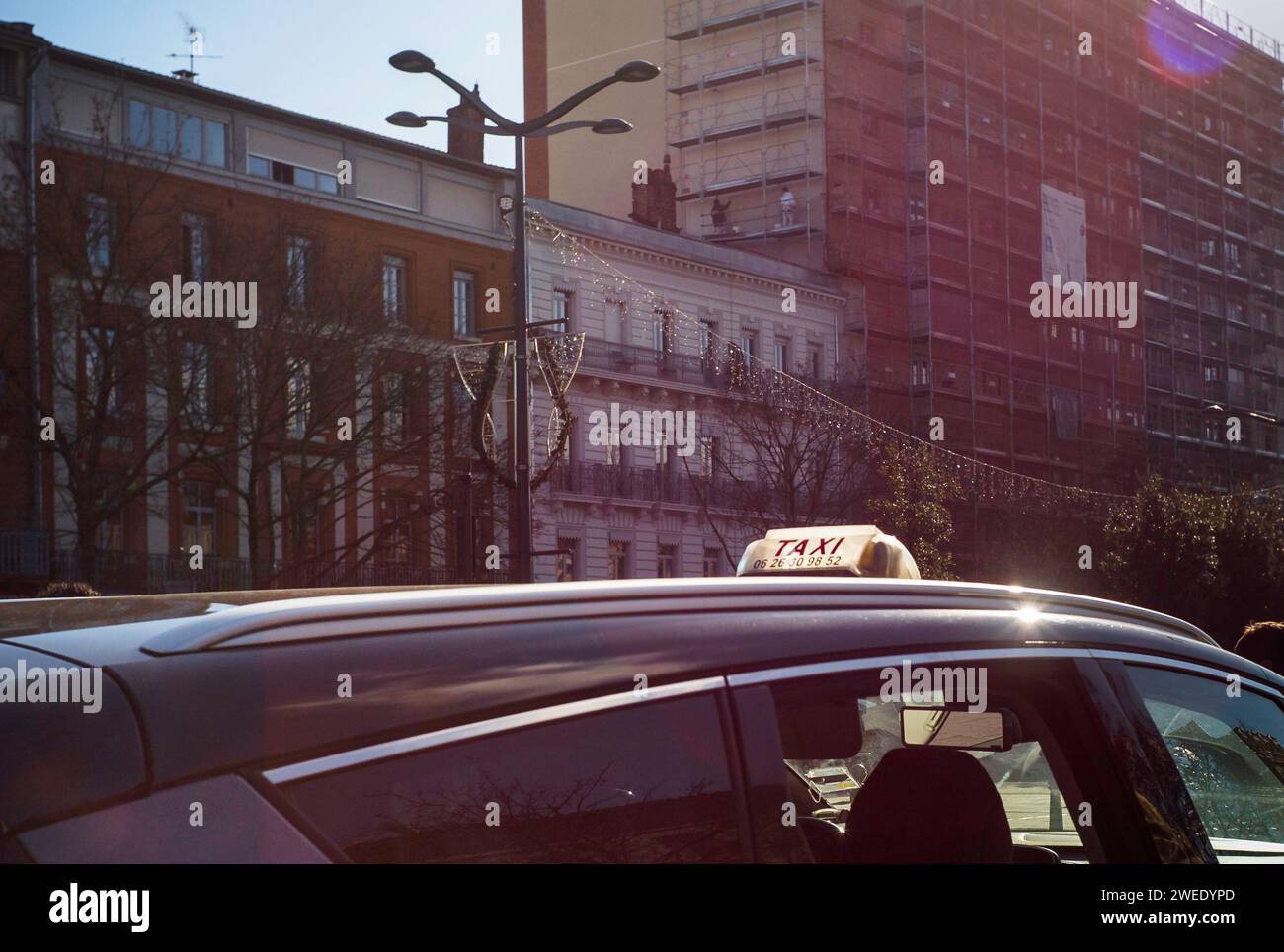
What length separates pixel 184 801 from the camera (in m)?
1.50

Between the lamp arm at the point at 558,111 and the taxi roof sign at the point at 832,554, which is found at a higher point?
the lamp arm at the point at 558,111

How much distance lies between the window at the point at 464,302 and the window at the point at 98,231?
13.9m

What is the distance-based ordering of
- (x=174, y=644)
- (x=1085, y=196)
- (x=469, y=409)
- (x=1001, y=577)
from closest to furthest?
(x=174, y=644) → (x=469, y=409) → (x=1001, y=577) → (x=1085, y=196)

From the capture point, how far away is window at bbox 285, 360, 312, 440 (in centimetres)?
3309

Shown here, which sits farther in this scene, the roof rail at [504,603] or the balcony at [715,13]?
the balcony at [715,13]

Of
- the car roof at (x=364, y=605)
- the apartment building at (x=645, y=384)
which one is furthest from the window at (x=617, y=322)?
the car roof at (x=364, y=605)

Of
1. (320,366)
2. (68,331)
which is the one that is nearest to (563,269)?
(320,366)

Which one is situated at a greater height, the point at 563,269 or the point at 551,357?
the point at 563,269

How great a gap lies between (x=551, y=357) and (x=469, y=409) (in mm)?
6368

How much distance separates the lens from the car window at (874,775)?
6.75 feet

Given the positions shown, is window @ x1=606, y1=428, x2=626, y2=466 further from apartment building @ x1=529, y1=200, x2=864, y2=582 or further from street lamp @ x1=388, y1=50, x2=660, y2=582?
street lamp @ x1=388, y1=50, x2=660, y2=582

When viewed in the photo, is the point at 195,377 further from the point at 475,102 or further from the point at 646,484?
the point at 646,484

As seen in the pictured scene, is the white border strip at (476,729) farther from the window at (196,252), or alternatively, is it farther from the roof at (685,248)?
the roof at (685,248)
